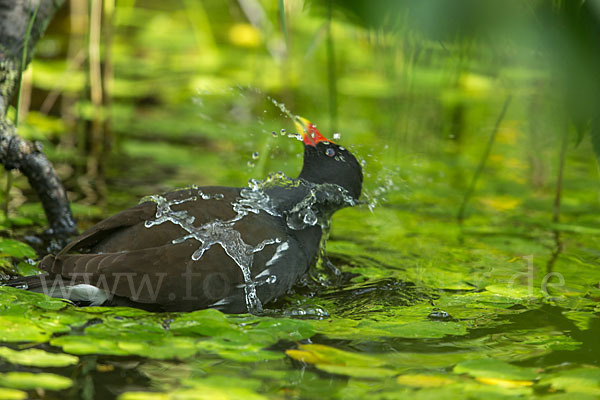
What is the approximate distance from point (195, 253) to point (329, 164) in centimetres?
103

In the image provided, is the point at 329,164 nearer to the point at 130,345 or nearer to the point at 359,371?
the point at 359,371

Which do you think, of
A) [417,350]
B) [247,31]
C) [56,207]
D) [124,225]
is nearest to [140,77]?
[247,31]

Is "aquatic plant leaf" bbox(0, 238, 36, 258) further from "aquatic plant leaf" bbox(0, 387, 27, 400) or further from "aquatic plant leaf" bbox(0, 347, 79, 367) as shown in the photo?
"aquatic plant leaf" bbox(0, 387, 27, 400)

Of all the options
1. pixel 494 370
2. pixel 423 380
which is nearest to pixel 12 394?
pixel 423 380

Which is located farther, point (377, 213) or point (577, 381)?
point (377, 213)

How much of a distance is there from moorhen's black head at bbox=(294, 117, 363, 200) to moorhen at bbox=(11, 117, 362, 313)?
16 centimetres

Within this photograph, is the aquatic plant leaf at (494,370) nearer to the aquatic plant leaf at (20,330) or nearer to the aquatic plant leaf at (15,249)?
the aquatic plant leaf at (20,330)

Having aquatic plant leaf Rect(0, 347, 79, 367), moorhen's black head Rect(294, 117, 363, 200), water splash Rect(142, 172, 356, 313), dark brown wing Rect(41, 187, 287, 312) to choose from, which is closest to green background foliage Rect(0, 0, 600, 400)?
aquatic plant leaf Rect(0, 347, 79, 367)

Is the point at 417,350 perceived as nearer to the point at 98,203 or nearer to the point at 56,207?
the point at 56,207

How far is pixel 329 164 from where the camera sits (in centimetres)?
391

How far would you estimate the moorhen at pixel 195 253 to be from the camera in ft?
10.2

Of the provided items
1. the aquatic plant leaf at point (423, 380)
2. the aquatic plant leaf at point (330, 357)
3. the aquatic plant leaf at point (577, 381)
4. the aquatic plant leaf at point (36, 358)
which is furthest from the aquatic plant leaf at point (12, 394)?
the aquatic plant leaf at point (577, 381)

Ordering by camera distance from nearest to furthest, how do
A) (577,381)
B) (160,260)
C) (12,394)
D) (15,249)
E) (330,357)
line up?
1. (12,394)
2. (577,381)
3. (330,357)
4. (160,260)
5. (15,249)

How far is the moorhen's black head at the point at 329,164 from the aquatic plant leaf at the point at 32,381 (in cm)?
185
